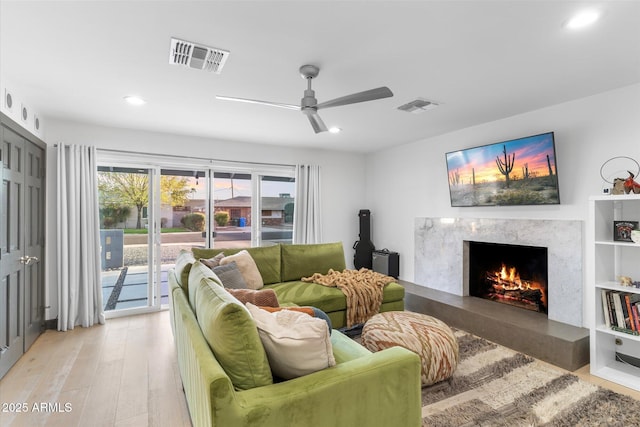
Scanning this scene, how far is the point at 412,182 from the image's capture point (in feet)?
16.2

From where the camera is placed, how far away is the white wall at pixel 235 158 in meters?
3.77

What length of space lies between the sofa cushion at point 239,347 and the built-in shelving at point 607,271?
2.88 metres

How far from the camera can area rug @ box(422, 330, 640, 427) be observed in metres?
2.07

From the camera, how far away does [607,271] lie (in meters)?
2.79

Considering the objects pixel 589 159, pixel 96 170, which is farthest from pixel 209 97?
pixel 589 159

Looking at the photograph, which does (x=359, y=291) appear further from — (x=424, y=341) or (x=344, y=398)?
(x=344, y=398)

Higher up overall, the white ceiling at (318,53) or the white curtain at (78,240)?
the white ceiling at (318,53)

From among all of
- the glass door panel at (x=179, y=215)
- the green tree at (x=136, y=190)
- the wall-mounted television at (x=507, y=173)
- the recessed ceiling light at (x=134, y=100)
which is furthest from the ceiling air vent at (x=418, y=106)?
the green tree at (x=136, y=190)

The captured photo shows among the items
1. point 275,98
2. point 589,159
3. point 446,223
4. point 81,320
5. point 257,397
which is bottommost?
point 81,320

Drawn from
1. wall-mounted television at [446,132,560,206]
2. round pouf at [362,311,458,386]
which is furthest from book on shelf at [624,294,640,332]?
round pouf at [362,311,458,386]

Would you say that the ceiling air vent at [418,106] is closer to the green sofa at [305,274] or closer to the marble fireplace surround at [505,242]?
the marble fireplace surround at [505,242]

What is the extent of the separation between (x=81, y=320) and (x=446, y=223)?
4727 mm

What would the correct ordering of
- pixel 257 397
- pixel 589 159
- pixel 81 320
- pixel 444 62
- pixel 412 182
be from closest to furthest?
pixel 257 397
pixel 444 62
pixel 589 159
pixel 81 320
pixel 412 182

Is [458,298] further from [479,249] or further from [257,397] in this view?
[257,397]
